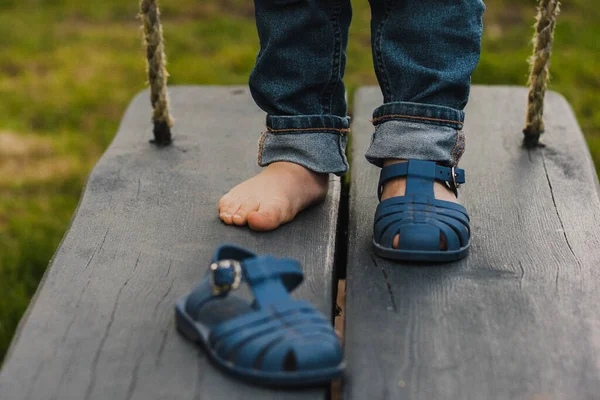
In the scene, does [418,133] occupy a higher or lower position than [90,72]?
higher

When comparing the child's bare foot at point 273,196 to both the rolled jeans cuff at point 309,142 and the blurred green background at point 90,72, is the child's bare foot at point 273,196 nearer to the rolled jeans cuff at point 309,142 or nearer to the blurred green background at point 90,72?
the rolled jeans cuff at point 309,142

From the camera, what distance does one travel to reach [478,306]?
1.12 meters

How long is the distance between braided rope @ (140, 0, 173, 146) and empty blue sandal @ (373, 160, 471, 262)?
645 millimetres

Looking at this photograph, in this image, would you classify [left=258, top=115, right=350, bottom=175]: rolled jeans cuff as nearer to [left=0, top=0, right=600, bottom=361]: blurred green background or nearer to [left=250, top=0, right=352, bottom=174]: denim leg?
[left=250, top=0, right=352, bottom=174]: denim leg

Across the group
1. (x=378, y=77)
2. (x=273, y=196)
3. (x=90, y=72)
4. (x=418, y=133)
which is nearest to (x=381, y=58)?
(x=378, y=77)

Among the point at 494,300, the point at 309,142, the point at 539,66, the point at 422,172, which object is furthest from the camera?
the point at 539,66

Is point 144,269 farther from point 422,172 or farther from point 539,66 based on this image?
point 539,66

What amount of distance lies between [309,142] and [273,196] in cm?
14

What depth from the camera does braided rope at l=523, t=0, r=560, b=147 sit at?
1646 millimetres

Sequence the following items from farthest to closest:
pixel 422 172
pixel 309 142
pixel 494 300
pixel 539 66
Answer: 1. pixel 539 66
2. pixel 309 142
3. pixel 422 172
4. pixel 494 300

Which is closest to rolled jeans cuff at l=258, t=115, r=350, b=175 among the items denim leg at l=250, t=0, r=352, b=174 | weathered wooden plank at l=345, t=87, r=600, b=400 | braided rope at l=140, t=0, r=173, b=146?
denim leg at l=250, t=0, r=352, b=174

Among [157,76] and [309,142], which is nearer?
[309,142]

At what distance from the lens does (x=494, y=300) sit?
3.72 ft

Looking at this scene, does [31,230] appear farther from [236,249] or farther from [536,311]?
[536,311]
